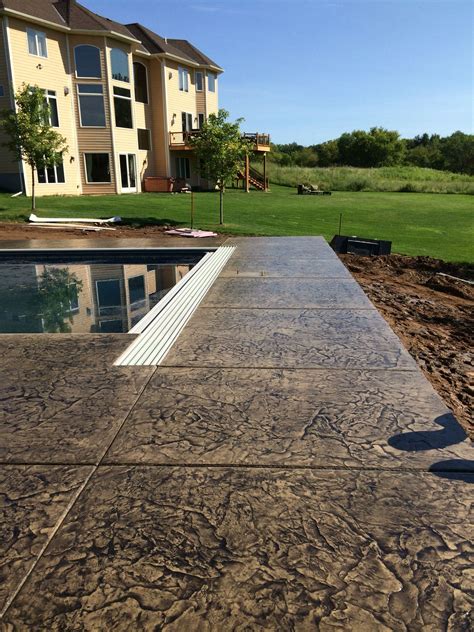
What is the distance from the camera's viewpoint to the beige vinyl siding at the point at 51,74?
24.8m

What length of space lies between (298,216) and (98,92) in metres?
14.5

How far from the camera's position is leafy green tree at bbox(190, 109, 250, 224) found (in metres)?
17.2

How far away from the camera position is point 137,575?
176 cm

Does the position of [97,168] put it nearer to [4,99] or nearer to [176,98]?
[4,99]

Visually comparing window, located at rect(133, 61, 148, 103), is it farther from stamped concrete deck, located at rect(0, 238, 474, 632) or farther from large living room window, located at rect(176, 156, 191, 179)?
stamped concrete deck, located at rect(0, 238, 474, 632)

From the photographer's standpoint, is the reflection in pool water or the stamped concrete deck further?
the reflection in pool water

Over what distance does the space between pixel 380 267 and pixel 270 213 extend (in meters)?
12.5

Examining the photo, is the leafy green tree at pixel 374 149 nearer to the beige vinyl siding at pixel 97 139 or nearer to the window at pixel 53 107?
the beige vinyl siding at pixel 97 139

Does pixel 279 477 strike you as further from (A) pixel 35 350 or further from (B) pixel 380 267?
(B) pixel 380 267

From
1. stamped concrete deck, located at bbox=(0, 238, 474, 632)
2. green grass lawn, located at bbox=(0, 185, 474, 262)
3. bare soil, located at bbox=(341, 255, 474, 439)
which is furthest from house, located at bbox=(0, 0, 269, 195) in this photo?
stamped concrete deck, located at bbox=(0, 238, 474, 632)

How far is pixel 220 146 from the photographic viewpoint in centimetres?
1714

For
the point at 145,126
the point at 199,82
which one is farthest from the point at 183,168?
the point at 199,82

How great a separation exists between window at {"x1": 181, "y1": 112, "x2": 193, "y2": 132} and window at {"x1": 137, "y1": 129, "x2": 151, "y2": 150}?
3.22 meters

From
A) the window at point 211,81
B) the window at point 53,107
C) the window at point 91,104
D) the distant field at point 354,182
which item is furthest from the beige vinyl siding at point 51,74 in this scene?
the distant field at point 354,182
